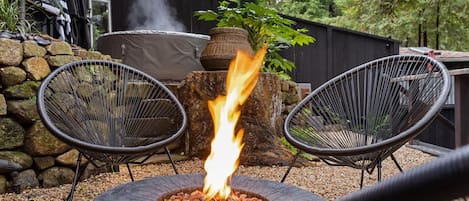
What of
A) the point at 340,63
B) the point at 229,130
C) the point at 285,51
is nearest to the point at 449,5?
the point at 340,63

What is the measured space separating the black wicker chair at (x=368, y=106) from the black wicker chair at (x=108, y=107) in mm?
721

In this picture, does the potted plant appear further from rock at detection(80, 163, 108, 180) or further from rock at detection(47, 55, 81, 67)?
rock at detection(80, 163, 108, 180)

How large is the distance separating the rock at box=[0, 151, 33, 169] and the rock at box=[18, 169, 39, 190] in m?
0.04

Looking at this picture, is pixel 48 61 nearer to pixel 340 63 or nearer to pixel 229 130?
pixel 229 130

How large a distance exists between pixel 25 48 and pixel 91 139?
0.89m

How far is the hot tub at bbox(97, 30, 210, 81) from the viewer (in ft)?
13.8

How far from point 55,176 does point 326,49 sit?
5.23 metres

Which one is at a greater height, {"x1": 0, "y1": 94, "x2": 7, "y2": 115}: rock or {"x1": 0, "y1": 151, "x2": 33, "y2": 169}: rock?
{"x1": 0, "y1": 94, "x2": 7, "y2": 115}: rock

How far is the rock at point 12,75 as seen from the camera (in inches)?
84.9

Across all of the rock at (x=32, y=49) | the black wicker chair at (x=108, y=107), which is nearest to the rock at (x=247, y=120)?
the black wicker chair at (x=108, y=107)

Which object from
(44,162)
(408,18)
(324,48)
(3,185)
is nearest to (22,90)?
(44,162)

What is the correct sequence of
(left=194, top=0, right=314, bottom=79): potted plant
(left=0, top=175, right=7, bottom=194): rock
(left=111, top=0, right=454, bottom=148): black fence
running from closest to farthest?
(left=0, top=175, right=7, bottom=194): rock < (left=194, top=0, right=314, bottom=79): potted plant < (left=111, top=0, right=454, bottom=148): black fence

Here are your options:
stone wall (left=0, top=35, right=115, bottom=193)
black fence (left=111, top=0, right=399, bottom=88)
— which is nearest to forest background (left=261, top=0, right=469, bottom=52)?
black fence (left=111, top=0, right=399, bottom=88)

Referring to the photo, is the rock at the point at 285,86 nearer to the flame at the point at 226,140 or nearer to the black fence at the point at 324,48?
the black fence at the point at 324,48
